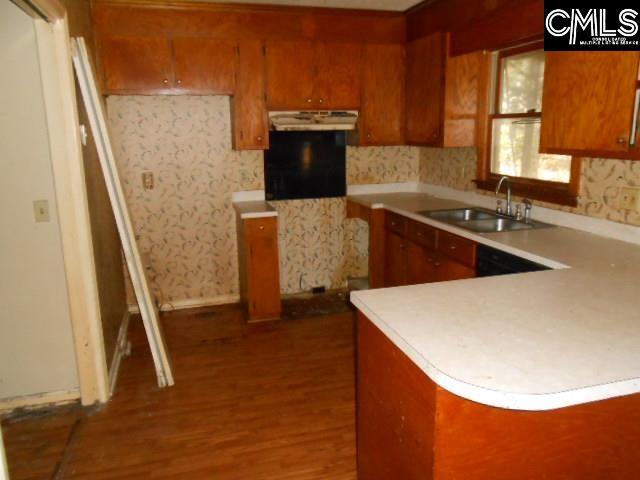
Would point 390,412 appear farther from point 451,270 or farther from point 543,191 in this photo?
point 543,191

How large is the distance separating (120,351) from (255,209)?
1.46 m

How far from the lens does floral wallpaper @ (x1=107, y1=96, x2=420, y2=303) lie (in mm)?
3989

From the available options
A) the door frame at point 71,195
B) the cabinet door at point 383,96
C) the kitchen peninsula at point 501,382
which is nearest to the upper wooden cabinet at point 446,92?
the cabinet door at point 383,96

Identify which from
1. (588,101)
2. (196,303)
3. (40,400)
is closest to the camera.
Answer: (588,101)

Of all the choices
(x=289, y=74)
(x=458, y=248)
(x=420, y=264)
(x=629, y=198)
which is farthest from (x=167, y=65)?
(x=629, y=198)

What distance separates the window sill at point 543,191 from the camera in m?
2.87

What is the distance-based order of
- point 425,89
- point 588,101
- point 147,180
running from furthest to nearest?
1. point 147,180
2. point 425,89
3. point 588,101

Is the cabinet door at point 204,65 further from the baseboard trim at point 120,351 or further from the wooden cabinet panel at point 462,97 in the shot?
the baseboard trim at point 120,351

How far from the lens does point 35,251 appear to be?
257 cm

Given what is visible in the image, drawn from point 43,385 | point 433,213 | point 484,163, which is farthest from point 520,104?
point 43,385

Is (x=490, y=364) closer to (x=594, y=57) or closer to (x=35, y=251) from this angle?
(x=594, y=57)

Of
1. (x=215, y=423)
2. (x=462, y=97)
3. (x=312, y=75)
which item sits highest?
(x=312, y=75)

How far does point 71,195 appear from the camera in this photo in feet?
8.14

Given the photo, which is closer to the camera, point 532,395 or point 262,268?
point 532,395
